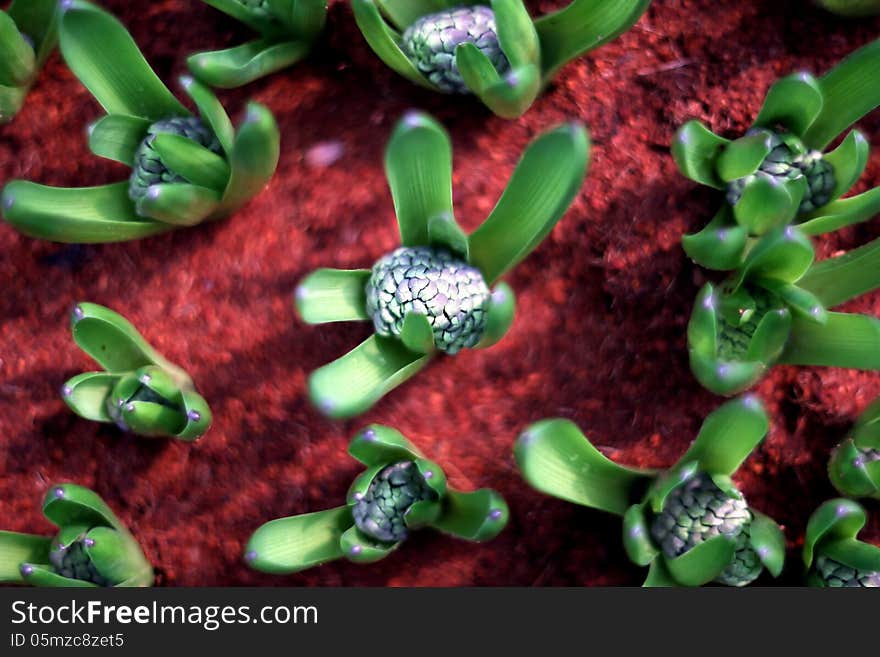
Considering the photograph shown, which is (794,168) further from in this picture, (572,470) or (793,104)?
(572,470)

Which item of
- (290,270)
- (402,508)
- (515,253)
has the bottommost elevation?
(402,508)

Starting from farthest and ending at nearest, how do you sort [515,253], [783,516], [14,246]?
[14,246] → [783,516] → [515,253]

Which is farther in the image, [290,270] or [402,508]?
[290,270]

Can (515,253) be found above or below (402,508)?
above

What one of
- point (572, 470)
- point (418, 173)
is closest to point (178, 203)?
point (418, 173)

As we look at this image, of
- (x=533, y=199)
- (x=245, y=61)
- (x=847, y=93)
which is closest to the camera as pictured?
(x=533, y=199)

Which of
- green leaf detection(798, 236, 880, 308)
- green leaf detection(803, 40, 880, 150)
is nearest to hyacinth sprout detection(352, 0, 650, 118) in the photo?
green leaf detection(803, 40, 880, 150)

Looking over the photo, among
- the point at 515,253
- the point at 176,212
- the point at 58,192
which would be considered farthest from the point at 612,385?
the point at 58,192

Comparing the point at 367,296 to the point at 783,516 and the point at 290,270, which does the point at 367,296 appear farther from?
the point at 783,516

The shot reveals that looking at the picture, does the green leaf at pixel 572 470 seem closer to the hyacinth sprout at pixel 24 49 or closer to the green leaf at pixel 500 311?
the green leaf at pixel 500 311
